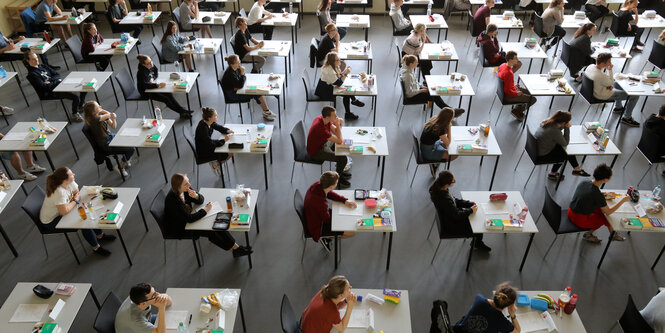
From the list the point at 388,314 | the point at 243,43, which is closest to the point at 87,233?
the point at 388,314

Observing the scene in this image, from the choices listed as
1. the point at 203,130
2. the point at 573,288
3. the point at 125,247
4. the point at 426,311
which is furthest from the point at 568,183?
the point at 125,247

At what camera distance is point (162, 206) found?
6.11 meters

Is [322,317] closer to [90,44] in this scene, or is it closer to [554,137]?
[554,137]

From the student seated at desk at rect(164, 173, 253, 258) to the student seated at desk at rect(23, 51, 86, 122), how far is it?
489 centimetres

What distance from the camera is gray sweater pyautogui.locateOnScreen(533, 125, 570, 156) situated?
7.17m

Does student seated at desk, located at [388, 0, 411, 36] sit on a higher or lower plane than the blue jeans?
higher

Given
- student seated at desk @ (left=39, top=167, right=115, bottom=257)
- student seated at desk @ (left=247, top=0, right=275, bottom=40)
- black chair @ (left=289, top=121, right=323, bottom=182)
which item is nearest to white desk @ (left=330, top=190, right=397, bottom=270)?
black chair @ (left=289, top=121, right=323, bottom=182)

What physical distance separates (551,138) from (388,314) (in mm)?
4251

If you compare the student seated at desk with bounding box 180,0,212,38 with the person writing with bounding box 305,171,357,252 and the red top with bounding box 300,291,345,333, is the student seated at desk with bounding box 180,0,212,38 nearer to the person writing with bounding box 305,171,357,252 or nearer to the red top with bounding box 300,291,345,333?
the person writing with bounding box 305,171,357,252

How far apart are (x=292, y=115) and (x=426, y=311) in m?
5.27

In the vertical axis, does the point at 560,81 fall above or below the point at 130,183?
above

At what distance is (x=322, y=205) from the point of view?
232 inches

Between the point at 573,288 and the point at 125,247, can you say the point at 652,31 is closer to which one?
the point at 573,288

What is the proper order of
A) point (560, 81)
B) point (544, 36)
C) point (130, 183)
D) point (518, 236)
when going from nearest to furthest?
point (518, 236)
point (130, 183)
point (560, 81)
point (544, 36)
